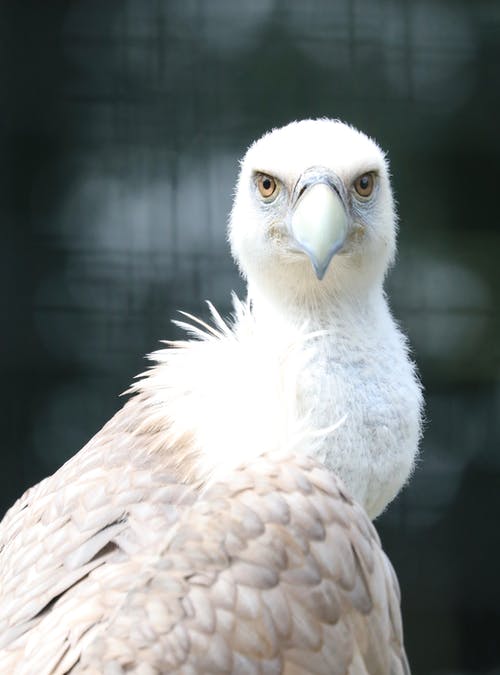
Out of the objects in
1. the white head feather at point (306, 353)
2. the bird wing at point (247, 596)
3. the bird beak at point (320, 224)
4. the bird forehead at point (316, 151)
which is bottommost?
the bird wing at point (247, 596)

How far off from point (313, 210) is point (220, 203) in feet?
5.88

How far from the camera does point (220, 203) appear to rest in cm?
388

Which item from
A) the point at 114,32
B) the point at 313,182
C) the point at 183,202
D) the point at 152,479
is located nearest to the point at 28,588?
the point at 152,479

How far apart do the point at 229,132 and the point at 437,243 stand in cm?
68

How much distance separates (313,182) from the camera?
2156 mm

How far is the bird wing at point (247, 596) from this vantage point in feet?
5.42

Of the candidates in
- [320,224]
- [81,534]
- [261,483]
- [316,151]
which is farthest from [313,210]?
[81,534]

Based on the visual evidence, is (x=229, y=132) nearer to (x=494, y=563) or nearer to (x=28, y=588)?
(x=494, y=563)

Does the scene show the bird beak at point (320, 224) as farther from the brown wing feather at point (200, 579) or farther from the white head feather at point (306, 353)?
the brown wing feather at point (200, 579)

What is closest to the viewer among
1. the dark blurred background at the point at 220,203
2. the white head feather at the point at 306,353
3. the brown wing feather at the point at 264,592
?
the brown wing feather at the point at 264,592

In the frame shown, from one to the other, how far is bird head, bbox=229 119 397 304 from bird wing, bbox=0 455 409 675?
1.37ft

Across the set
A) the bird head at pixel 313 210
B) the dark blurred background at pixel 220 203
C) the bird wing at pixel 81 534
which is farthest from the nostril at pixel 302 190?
the dark blurred background at pixel 220 203

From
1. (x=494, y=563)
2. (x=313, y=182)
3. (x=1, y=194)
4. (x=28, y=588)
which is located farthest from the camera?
(x=494, y=563)

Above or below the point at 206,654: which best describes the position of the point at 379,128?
above
